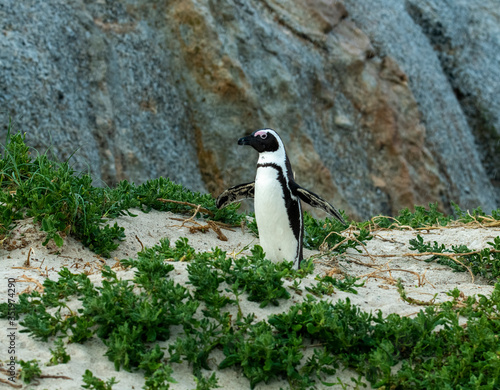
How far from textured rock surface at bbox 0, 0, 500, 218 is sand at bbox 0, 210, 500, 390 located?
13.4ft

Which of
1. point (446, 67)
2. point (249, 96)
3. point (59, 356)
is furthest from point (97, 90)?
point (446, 67)

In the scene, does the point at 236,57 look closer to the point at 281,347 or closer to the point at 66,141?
the point at 66,141

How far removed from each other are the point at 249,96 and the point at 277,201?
20.9 feet

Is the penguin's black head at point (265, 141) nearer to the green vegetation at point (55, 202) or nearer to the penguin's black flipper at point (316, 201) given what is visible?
the penguin's black flipper at point (316, 201)

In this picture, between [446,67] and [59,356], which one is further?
[446,67]

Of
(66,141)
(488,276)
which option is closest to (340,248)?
(488,276)

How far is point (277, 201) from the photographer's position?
419 cm

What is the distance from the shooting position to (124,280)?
11.2 ft

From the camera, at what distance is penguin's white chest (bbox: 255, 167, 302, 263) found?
4195 millimetres

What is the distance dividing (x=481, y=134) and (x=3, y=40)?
1049 centimetres

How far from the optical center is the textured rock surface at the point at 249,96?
8.74 m

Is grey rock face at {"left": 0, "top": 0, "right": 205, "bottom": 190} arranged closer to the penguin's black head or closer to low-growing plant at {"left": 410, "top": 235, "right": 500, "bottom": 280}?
the penguin's black head

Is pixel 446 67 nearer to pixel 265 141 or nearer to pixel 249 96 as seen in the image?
pixel 249 96

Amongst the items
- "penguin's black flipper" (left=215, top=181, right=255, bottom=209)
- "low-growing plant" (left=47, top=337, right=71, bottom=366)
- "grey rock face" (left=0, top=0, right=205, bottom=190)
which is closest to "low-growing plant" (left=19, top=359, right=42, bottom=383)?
"low-growing plant" (left=47, top=337, right=71, bottom=366)
